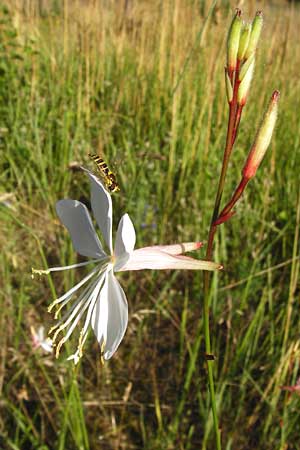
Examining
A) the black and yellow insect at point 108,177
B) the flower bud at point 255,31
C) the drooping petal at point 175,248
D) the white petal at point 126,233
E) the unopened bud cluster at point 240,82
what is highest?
the flower bud at point 255,31

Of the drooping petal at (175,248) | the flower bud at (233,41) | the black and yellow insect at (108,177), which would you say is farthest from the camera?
the black and yellow insect at (108,177)

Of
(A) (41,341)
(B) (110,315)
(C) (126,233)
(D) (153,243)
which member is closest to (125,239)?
(C) (126,233)

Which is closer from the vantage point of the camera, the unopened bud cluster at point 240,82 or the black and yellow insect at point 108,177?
the unopened bud cluster at point 240,82

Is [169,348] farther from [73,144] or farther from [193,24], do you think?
[193,24]

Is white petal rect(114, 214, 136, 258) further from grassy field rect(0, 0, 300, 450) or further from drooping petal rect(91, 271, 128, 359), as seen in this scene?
grassy field rect(0, 0, 300, 450)

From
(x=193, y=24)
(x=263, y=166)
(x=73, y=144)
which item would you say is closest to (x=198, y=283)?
(x=263, y=166)

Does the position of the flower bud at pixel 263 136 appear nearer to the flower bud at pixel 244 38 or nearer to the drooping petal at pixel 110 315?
the flower bud at pixel 244 38

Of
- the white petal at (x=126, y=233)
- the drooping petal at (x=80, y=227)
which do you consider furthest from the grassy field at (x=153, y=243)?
the white petal at (x=126, y=233)
